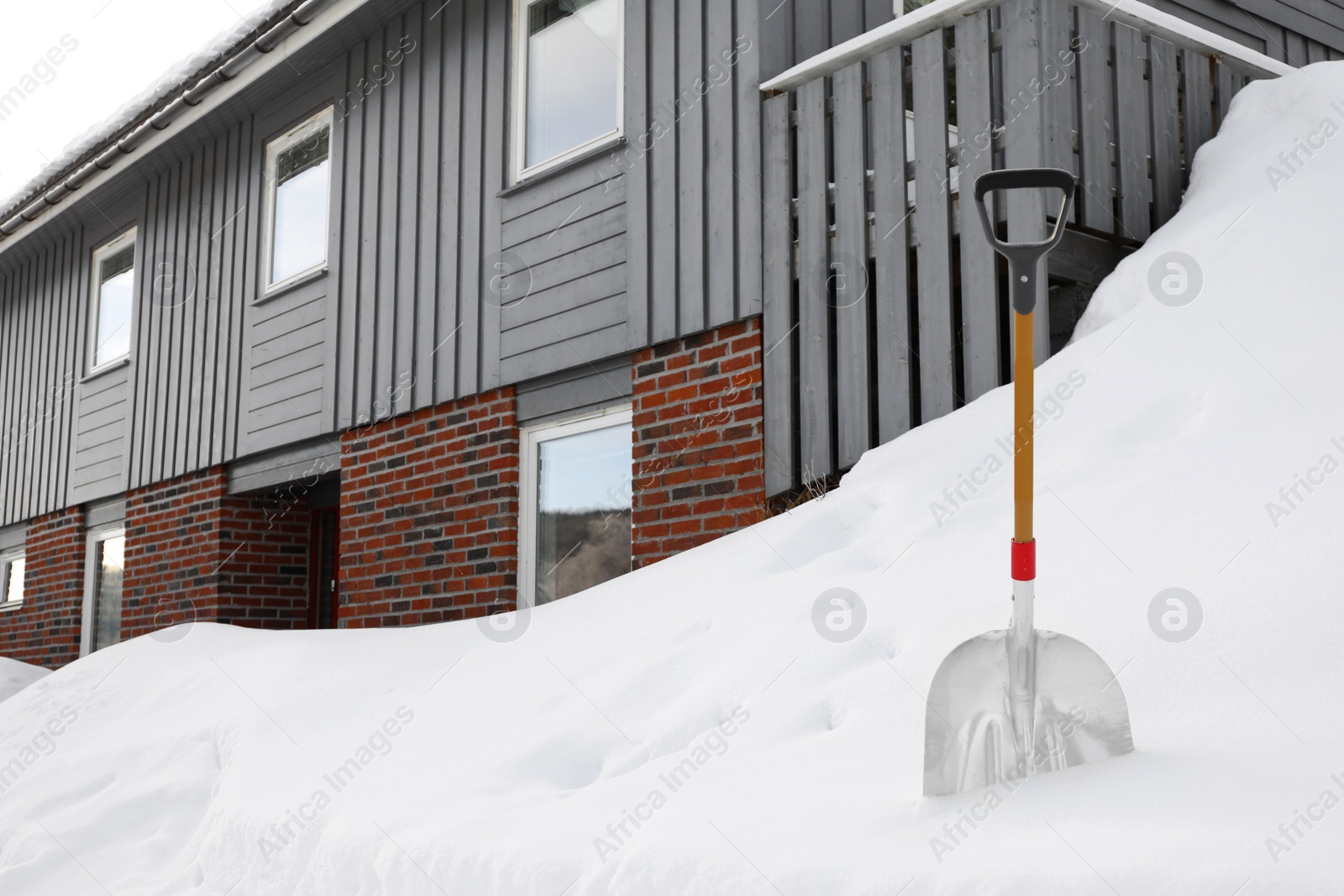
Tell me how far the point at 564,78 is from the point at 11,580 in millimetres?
8881

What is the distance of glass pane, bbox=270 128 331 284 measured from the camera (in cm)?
805

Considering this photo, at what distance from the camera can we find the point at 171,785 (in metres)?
3.55

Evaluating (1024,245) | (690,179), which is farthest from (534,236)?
(1024,245)

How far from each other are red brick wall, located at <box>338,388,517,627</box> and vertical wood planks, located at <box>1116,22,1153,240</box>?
3.23m

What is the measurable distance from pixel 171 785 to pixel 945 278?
3.16 m

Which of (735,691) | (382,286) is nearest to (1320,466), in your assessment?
(735,691)

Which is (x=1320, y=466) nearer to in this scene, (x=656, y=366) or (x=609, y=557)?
(x=656, y=366)

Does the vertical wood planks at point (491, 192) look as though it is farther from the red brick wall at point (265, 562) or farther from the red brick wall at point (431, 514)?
the red brick wall at point (265, 562)

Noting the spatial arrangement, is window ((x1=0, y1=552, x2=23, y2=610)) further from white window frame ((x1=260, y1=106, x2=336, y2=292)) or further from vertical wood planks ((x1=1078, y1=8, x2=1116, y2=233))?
vertical wood planks ((x1=1078, y1=8, x2=1116, y2=233))

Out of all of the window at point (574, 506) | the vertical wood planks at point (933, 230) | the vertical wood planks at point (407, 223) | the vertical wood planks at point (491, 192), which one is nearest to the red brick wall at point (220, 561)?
the vertical wood planks at point (407, 223)

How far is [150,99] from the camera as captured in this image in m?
8.70

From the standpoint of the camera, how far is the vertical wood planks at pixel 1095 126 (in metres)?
4.62

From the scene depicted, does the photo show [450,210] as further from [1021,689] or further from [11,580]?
[11,580]

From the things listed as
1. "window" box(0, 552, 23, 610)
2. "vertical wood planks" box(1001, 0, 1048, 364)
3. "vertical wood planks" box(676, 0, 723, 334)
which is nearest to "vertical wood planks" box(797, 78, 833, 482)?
"vertical wood planks" box(676, 0, 723, 334)
